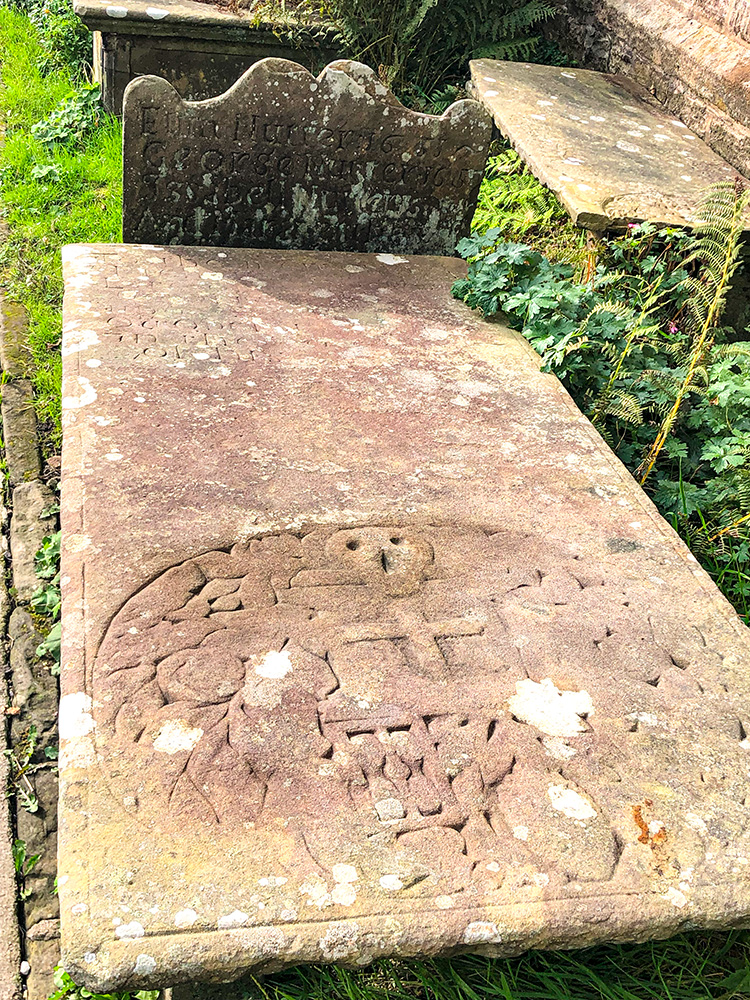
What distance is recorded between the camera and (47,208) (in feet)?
16.9

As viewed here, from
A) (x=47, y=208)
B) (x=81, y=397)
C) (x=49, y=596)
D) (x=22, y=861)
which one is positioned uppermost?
(x=81, y=397)

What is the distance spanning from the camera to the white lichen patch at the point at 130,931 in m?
1.38

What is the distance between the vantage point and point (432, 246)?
148 inches

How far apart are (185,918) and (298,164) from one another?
2766 millimetres

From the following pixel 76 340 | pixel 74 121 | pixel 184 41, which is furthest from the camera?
pixel 74 121

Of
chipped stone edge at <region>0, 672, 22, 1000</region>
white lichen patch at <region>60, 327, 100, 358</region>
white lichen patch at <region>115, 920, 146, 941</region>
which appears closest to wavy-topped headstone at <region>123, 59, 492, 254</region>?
white lichen patch at <region>60, 327, 100, 358</region>

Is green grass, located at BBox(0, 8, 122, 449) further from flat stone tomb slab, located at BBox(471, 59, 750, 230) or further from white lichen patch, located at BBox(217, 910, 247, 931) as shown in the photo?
white lichen patch, located at BBox(217, 910, 247, 931)

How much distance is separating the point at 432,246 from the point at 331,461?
1.63m

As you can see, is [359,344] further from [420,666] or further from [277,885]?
[277,885]

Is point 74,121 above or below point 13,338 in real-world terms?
above

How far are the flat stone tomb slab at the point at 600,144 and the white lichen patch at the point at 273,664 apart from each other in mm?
2411

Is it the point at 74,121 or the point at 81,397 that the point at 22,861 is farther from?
the point at 74,121

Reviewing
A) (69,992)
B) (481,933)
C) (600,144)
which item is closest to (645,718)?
(481,933)

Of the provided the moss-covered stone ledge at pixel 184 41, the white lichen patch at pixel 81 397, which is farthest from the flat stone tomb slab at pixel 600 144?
the white lichen patch at pixel 81 397
